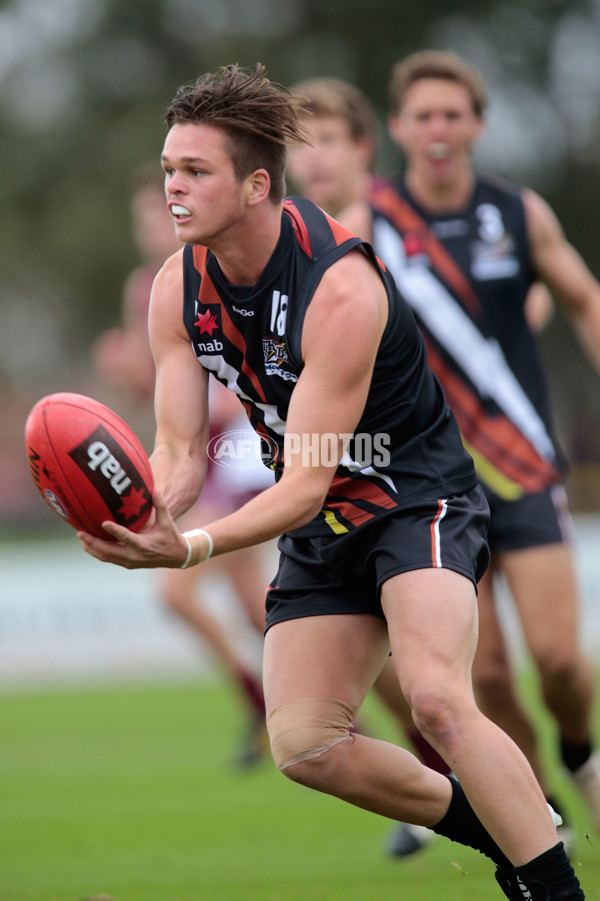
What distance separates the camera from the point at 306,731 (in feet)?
12.8

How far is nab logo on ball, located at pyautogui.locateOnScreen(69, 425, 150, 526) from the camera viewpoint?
352 cm

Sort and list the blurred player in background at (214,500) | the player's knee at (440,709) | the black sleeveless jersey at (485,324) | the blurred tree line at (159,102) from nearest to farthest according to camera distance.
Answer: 1. the player's knee at (440,709)
2. the black sleeveless jersey at (485,324)
3. the blurred player in background at (214,500)
4. the blurred tree line at (159,102)

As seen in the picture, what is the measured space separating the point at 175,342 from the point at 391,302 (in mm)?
685

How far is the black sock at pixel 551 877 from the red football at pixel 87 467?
139 cm

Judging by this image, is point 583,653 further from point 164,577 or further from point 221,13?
point 221,13

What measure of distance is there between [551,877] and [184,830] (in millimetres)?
3061

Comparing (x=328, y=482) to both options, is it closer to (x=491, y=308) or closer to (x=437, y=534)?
(x=437, y=534)

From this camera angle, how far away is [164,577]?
832 cm

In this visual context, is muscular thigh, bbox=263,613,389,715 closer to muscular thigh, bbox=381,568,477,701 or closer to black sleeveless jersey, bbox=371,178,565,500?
muscular thigh, bbox=381,568,477,701

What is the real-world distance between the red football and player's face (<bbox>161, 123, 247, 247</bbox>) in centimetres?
61

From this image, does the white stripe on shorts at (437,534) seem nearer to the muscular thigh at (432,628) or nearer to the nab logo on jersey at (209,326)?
the muscular thigh at (432,628)

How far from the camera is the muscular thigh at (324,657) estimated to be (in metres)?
3.98

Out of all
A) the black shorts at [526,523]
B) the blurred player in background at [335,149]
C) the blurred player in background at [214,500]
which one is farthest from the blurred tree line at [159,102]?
the black shorts at [526,523]

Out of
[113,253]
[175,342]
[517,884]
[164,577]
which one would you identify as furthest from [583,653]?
[113,253]
